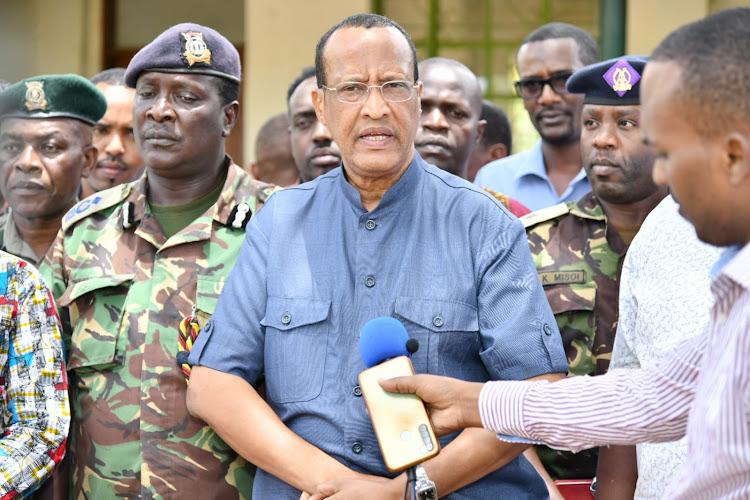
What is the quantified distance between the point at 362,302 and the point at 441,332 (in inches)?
9.0

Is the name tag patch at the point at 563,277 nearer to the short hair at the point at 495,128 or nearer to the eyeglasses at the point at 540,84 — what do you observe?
the eyeglasses at the point at 540,84

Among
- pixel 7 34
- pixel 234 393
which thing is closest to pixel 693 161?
pixel 234 393

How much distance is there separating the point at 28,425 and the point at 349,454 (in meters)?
0.98

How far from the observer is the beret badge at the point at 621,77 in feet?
11.1

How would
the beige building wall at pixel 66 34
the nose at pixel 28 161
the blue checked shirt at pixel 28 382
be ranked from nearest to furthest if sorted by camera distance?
1. the blue checked shirt at pixel 28 382
2. the nose at pixel 28 161
3. the beige building wall at pixel 66 34

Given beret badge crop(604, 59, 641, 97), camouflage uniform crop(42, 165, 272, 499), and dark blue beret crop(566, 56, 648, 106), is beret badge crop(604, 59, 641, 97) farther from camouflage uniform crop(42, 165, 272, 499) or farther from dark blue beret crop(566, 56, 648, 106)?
camouflage uniform crop(42, 165, 272, 499)

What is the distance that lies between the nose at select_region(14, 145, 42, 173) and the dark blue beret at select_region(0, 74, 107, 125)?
0.45 feet

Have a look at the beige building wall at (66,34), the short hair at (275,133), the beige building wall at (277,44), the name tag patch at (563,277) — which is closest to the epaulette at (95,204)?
the name tag patch at (563,277)

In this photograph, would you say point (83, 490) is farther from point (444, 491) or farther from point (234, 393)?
point (444, 491)

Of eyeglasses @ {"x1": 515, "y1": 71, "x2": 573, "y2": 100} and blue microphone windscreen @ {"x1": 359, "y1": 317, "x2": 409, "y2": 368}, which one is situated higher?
eyeglasses @ {"x1": 515, "y1": 71, "x2": 573, "y2": 100}

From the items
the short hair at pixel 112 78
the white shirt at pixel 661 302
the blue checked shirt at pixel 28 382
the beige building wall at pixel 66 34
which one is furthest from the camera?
the beige building wall at pixel 66 34

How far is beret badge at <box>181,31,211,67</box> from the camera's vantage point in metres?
3.36

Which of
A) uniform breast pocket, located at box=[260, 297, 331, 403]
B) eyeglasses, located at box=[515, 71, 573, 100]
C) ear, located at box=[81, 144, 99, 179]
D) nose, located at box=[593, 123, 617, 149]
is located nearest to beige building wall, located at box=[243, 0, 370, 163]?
eyeglasses, located at box=[515, 71, 573, 100]

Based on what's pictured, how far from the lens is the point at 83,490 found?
10.3 ft
